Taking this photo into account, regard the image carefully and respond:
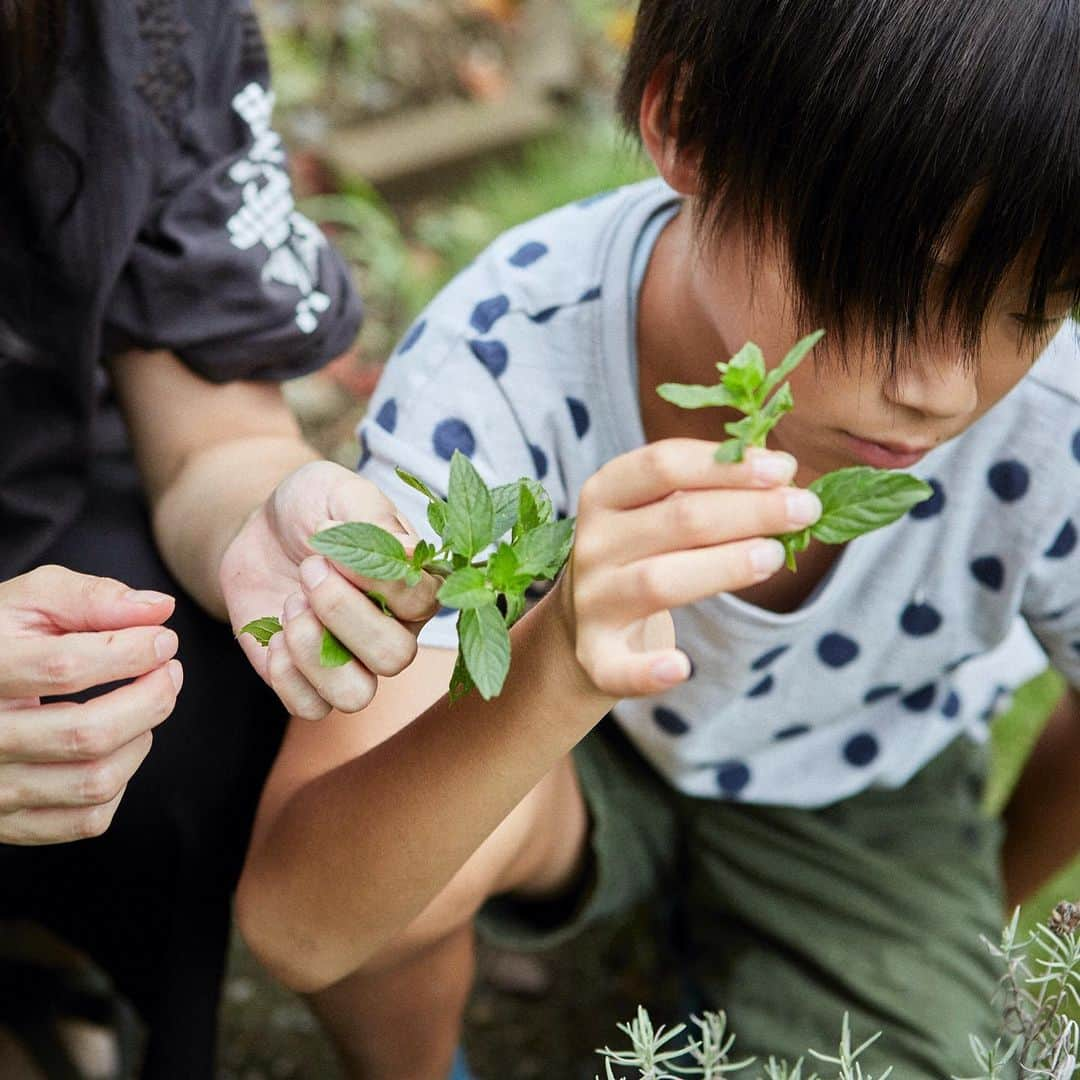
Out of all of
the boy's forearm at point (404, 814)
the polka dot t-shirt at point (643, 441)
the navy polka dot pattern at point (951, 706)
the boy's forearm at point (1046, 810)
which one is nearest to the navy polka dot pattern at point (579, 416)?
the polka dot t-shirt at point (643, 441)

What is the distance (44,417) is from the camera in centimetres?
129

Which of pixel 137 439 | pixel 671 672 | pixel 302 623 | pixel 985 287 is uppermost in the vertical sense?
pixel 985 287

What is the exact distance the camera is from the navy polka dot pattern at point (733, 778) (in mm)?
1455

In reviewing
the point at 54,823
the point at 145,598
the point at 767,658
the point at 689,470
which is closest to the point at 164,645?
the point at 145,598

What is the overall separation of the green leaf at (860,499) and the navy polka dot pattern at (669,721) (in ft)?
2.20

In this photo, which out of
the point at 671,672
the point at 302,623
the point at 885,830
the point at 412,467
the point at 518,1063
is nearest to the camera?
the point at 671,672

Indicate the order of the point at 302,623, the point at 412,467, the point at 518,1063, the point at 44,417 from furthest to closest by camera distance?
1. the point at 518,1063
2. the point at 44,417
3. the point at 412,467
4. the point at 302,623

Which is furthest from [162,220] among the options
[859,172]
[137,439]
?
[859,172]

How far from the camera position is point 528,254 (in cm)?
128

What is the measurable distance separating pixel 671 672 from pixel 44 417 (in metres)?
0.79

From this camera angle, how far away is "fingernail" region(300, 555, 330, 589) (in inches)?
33.3

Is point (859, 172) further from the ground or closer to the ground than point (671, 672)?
further from the ground

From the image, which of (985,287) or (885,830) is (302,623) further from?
(885,830)

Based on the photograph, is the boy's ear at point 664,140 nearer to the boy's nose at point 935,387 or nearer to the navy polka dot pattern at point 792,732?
the boy's nose at point 935,387
